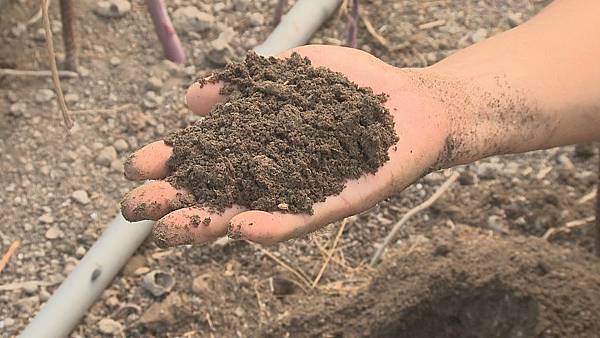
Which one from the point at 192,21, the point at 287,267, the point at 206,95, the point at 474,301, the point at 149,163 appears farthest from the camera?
the point at 192,21

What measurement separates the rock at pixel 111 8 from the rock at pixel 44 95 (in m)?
0.29

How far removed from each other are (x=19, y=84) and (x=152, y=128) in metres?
0.36

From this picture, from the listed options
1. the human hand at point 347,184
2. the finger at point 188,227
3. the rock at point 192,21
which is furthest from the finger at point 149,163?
the rock at point 192,21

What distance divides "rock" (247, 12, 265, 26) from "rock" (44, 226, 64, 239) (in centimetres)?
79

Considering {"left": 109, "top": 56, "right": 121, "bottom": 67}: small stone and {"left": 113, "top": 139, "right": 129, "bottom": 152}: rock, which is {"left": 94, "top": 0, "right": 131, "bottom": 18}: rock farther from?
{"left": 113, "top": 139, "right": 129, "bottom": 152}: rock

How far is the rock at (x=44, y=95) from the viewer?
2.17 m

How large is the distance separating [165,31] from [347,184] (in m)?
1.03

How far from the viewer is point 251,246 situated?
1917 millimetres

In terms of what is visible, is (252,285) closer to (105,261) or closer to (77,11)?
(105,261)

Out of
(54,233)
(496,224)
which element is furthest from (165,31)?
(496,224)

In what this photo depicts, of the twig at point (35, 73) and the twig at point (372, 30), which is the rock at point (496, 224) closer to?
the twig at point (372, 30)

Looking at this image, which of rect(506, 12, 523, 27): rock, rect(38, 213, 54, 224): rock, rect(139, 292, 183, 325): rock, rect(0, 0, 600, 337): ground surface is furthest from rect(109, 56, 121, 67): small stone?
rect(506, 12, 523, 27): rock

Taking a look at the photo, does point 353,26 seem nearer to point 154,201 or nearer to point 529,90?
point 529,90

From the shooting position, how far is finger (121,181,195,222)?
1.31m
